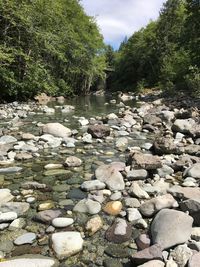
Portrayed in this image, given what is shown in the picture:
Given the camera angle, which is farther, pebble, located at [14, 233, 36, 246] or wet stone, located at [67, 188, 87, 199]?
wet stone, located at [67, 188, 87, 199]

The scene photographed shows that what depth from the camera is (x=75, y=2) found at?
106 ft

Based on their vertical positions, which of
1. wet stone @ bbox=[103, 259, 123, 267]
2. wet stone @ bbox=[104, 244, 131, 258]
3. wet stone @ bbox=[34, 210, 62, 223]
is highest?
wet stone @ bbox=[34, 210, 62, 223]

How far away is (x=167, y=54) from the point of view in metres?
43.7

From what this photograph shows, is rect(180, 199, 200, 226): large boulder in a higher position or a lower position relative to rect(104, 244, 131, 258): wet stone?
higher

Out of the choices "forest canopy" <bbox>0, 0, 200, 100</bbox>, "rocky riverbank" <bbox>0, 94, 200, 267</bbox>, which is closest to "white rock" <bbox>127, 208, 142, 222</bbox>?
"rocky riverbank" <bbox>0, 94, 200, 267</bbox>

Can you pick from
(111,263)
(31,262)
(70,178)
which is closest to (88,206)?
(111,263)

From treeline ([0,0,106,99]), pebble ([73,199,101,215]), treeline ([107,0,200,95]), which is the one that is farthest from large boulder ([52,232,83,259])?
treeline ([107,0,200,95])

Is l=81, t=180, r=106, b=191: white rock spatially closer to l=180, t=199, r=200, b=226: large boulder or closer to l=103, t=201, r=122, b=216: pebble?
l=103, t=201, r=122, b=216: pebble

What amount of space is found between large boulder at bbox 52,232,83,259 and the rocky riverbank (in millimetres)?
11

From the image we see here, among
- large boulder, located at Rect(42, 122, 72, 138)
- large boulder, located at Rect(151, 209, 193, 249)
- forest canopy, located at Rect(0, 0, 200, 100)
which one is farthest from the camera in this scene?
forest canopy, located at Rect(0, 0, 200, 100)

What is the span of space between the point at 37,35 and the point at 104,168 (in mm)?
13873

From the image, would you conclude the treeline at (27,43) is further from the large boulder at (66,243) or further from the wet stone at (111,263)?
the wet stone at (111,263)

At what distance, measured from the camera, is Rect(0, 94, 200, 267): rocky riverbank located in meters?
3.55

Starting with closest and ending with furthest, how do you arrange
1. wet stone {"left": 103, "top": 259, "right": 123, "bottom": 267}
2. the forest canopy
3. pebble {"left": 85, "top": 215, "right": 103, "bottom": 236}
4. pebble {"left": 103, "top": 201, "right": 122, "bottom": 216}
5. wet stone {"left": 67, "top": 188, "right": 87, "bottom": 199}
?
wet stone {"left": 103, "top": 259, "right": 123, "bottom": 267} → pebble {"left": 85, "top": 215, "right": 103, "bottom": 236} → pebble {"left": 103, "top": 201, "right": 122, "bottom": 216} → wet stone {"left": 67, "top": 188, "right": 87, "bottom": 199} → the forest canopy
